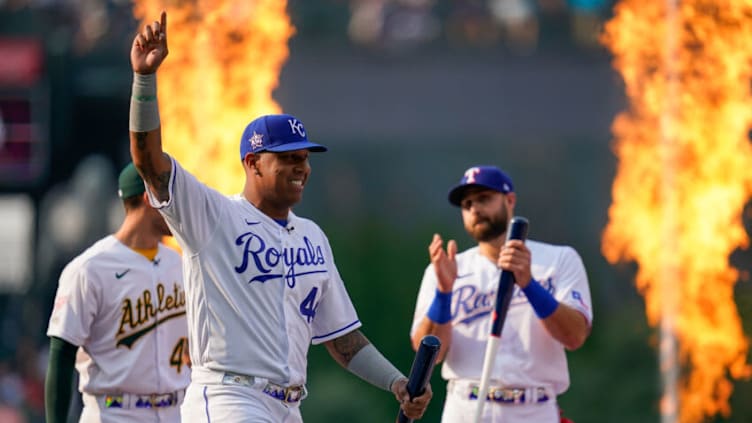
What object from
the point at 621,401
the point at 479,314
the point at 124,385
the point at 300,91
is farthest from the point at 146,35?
the point at 300,91

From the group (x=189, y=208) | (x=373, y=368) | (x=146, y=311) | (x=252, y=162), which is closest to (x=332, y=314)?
(x=373, y=368)

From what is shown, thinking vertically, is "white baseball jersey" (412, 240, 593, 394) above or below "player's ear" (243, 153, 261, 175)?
below

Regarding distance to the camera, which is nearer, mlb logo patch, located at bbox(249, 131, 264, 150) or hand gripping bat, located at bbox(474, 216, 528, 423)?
mlb logo patch, located at bbox(249, 131, 264, 150)

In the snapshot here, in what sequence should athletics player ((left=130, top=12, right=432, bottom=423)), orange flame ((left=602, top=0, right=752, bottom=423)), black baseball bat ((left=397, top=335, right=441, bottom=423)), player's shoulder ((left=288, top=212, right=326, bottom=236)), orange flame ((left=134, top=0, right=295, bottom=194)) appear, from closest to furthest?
1. athletics player ((left=130, top=12, right=432, bottom=423))
2. black baseball bat ((left=397, top=335, right=441, bottom=423))
3. player's shoulder ((left=288, top=212, right=326, bottom=236))
4. orange flame ((left=602, top=0, right=752, bottom=423))
5. orange flame ((left=134, top=0, right=295, bottom=194))

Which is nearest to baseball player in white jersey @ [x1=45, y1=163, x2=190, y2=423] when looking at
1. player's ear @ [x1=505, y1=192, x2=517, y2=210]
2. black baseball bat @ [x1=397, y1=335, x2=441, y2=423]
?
black baseball bat @ [x1=397, y1=335, x2=441, y2=423]

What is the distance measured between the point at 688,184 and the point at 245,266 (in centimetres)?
829

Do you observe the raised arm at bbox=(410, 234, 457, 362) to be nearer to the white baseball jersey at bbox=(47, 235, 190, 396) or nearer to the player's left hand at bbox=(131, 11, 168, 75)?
the white baseball jersey at bbox=(47, 235, 190, 396)

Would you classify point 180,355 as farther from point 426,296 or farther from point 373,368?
point 373,368

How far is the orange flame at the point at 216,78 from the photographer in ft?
52.3

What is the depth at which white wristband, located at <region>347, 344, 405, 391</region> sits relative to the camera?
23.1ft

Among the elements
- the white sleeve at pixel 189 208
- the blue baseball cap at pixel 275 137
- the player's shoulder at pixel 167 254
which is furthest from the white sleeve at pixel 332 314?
the player's shoulder at pixel 167 254

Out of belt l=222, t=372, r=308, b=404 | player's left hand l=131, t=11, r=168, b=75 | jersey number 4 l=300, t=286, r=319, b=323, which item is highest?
player's left hand l=131, t=11, r=168, b=75

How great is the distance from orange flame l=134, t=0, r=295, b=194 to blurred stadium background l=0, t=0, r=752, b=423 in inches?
274

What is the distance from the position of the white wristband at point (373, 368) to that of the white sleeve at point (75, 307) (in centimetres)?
163
